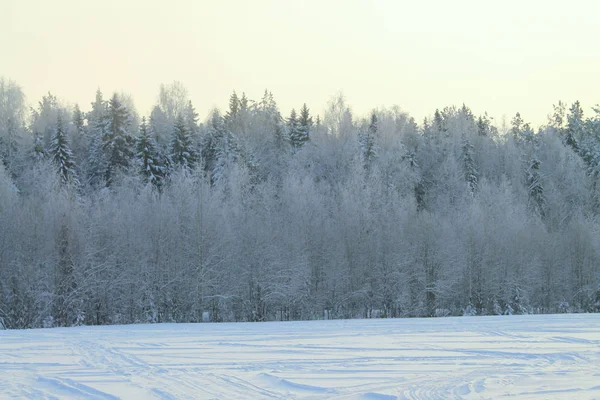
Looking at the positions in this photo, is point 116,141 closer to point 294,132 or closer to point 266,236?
point 266,236

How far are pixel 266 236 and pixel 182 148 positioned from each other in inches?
761

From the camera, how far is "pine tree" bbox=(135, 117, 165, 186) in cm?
4625

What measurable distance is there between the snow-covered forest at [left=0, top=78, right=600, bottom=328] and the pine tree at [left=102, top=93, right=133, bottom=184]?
109 millimetres

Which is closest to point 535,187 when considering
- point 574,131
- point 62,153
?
point 574,131

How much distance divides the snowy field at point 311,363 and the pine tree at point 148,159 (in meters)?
25.8

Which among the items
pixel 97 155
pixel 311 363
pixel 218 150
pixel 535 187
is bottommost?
pixel 311 363

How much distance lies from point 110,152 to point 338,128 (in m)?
20.4

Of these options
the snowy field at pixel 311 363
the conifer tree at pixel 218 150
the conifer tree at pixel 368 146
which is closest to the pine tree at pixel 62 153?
the conifer tree at pixel 218 150

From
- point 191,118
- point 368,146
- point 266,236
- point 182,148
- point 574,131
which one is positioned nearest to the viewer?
point 266,236

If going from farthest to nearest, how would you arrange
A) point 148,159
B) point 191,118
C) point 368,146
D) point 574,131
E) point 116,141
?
point 574,131 → point 191,118 → point 368,146 → point 116,141 → point 148,159

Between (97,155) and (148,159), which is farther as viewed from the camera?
(97,155)

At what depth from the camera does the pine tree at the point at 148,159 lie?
1821 inches

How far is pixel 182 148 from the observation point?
51.3 metres

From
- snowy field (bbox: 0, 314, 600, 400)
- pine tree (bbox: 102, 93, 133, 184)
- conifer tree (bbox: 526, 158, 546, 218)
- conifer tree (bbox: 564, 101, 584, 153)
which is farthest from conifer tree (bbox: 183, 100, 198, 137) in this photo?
snowy field (bbox: 0, 314, 600, 400)
